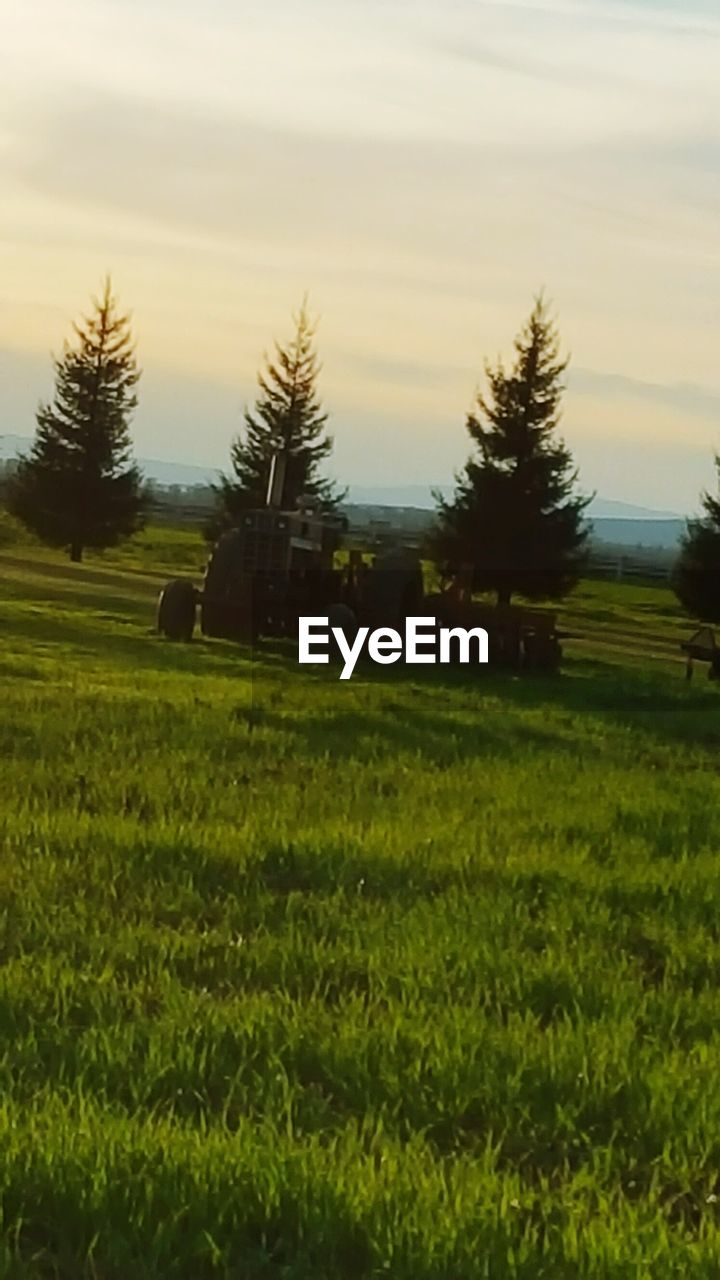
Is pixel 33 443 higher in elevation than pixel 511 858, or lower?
higher

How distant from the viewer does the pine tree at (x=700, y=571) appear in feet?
133

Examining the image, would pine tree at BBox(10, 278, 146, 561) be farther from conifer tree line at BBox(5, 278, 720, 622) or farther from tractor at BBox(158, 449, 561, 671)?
tractor at BBox(158, 449, 561, 671)

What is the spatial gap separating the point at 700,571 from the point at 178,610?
66.8 ft

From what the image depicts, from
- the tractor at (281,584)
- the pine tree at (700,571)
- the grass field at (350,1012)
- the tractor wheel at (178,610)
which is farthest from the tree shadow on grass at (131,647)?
the pine tree at (700,571)

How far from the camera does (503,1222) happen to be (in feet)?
13.7

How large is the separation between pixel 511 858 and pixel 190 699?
692 centimetres

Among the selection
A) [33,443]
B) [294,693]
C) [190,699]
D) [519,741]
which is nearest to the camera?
[519,741]

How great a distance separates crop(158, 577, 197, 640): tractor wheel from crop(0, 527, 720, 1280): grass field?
403 inches

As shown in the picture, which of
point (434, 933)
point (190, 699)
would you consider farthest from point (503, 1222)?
point (190, 699)

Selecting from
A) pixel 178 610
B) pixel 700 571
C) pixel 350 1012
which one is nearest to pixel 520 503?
pixel 700 571

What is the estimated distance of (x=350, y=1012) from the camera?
19.1 feet

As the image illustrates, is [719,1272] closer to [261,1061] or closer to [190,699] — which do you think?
[261,1061]

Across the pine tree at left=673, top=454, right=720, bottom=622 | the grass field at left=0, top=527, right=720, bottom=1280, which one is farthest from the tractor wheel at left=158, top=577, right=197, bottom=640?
the pine tree at left=673, top=454, right=720, bottom=622

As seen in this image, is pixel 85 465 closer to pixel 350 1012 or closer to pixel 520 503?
pixel 520 503
